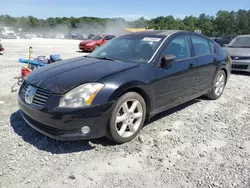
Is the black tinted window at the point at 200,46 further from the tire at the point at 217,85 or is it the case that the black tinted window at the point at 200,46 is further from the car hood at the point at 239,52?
the car hood at the point at 239,52

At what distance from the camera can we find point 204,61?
465 centimetres

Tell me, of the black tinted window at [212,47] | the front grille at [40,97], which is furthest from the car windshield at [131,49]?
the black tinted window at [212,47]

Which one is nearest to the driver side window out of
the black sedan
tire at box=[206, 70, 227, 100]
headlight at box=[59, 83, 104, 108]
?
the black sedan

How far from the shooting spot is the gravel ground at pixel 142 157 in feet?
8.31

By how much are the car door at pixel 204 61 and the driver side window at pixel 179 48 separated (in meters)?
0.26

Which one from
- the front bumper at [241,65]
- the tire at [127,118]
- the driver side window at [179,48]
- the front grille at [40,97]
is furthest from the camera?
the front bumper at [241,65]

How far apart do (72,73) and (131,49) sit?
1.22 meters

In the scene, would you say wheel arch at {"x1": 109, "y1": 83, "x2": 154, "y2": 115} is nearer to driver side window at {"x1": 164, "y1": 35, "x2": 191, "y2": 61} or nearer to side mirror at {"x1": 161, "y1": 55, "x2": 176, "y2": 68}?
side mirror at {"x1": 161, "y1": 55, "x2": 176, "y2": 68}

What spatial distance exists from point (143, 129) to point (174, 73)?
1043mm

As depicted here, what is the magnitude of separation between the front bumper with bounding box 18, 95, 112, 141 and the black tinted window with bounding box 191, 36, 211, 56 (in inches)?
97.5

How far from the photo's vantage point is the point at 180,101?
4172 mm

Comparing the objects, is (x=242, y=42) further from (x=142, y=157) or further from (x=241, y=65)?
(x=142, y=157)

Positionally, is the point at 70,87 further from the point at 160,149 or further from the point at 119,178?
the point at 160,149

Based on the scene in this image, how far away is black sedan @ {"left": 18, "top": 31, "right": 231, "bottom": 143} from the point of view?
2.84 m
